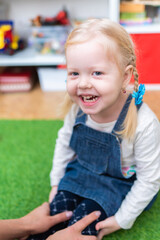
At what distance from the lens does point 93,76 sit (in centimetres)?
63

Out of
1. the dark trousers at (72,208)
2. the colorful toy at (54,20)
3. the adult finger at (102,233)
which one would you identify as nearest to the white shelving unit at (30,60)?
the colorful toy at (54,20)

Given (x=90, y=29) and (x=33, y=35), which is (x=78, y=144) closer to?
(x=90, y=29)

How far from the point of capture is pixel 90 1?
189 centimetres

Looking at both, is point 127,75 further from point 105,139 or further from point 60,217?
point 60,217

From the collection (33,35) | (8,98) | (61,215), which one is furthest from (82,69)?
(33,35)

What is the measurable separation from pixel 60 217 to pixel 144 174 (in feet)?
0.83

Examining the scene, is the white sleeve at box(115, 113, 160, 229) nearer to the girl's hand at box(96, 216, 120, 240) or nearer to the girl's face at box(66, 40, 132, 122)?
the girl's hand at box(96, 216, 120, 240)

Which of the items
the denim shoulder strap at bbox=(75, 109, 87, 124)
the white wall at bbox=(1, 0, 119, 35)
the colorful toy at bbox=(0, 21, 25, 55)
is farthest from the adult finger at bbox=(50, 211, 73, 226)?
the white wall at bbox=(1, 0, 119, 35)

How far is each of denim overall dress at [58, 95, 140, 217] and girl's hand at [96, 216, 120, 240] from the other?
2 cm

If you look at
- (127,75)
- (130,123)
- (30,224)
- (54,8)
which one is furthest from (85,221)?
(54,8)

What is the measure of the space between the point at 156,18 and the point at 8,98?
1.00m

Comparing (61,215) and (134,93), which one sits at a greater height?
(134,93)

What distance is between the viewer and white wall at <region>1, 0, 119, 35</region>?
1.89 meters

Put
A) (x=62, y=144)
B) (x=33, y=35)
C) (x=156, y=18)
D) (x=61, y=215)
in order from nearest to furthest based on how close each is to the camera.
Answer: (x=61, y=215) → (x=62, y=144) → (x=156, y=18) → (x=33, y=35)
